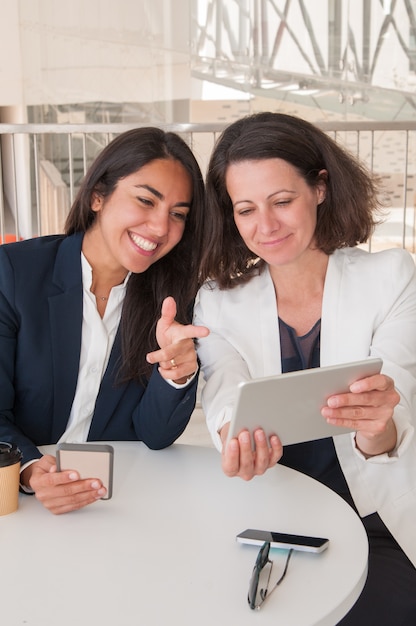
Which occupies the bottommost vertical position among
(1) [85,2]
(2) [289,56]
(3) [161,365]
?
(3) [161,365]

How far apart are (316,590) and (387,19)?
776 centimetres

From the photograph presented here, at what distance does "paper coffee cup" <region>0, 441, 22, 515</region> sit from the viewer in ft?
5.60

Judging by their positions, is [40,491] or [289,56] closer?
[40,491]

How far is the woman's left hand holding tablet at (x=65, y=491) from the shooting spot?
1.72 m

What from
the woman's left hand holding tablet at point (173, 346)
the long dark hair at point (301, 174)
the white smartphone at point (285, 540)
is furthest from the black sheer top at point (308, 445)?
the white smartphone at point (285, 540)

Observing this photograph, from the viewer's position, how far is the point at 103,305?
7.85ft

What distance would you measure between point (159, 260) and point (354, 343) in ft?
2.08

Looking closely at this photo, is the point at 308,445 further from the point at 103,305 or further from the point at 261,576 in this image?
the point at 261,576

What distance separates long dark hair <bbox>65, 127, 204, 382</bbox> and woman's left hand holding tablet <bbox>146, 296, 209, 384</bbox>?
302 millimetres

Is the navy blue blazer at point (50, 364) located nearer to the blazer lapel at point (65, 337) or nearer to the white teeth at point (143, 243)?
the blazer lapel at point (65, 337)

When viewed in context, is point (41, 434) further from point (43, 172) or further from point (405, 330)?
point (43, 172)

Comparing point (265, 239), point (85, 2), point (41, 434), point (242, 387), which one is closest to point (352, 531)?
point (242, 387)

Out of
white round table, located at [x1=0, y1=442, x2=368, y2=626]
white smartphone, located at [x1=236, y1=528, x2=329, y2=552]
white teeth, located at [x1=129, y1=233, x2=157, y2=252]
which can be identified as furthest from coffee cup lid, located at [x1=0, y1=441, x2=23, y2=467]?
white teeth, located at [x1=129, y1=233, x2=157, y2=252]

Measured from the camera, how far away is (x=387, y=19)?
8258mm
